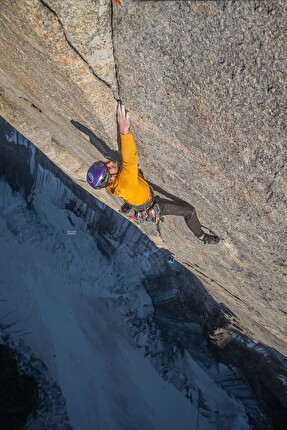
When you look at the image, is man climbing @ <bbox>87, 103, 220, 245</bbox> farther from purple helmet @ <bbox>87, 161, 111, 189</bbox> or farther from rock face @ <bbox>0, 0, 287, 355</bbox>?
rock face @ <bbox>0, 0, 287, 355</bbox>

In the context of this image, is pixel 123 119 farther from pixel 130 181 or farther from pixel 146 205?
pixel 146 205

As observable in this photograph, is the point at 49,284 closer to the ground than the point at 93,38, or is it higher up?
closer to the ground

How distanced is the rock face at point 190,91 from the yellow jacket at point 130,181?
0.32m

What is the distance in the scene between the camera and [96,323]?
37.8ft

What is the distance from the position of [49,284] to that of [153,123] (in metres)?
9.61

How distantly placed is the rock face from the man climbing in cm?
17

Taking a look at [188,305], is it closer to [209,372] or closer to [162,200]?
[209,372]

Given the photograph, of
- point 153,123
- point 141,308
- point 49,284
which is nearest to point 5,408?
point 49,284

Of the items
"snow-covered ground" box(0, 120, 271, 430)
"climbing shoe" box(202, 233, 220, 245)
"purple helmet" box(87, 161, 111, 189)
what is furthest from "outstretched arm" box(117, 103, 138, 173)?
"snow-covered ground" box(0, 120, 271, 430)

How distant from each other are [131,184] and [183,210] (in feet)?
3.25

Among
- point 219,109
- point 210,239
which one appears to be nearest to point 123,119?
point 219,109

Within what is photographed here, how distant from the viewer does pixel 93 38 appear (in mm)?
2969

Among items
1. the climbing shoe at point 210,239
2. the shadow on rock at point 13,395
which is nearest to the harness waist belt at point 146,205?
the climbing shoe at point 210,239

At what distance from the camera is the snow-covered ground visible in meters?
10.0
